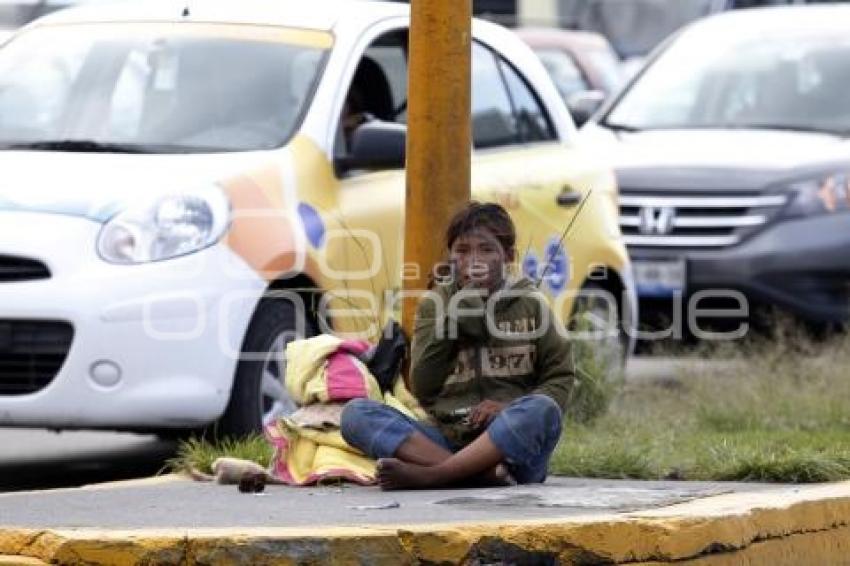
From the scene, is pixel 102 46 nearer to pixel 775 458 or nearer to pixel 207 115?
pixel 207 115

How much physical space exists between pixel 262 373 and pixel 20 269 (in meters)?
0.95

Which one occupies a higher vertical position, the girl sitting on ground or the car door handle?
the car door handle

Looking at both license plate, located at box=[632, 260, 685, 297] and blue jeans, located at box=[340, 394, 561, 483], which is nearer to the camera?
blue jeans, located at box=[340, 394, 561, 483]

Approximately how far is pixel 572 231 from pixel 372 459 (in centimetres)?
351

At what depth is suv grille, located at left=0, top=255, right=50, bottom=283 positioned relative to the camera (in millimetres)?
8164

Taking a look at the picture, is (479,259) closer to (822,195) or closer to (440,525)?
(440,525)

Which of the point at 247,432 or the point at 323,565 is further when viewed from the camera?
the point at 247,432

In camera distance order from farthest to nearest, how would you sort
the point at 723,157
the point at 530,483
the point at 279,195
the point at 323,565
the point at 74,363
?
the point at 723,157, the point at 279,195, the point at 74,363, the point at 530,483, the point at 323,565

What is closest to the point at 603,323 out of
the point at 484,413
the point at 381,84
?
the point at 381,84

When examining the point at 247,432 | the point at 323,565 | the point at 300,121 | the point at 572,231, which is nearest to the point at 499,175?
the point at 572,231

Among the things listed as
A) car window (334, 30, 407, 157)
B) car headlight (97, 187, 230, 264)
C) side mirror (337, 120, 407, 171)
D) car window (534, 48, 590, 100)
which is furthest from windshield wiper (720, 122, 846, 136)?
car window (534, 48, 590, 100)

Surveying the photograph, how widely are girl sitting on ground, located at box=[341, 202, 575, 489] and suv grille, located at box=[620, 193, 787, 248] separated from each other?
5157 millimetres

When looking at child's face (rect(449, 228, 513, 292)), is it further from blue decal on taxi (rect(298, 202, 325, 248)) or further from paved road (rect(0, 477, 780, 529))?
blue decal on taxi (rect(298, 202, 325, 248))

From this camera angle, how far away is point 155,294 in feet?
26.7
